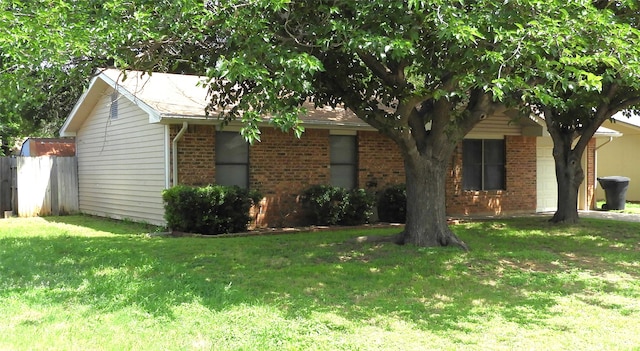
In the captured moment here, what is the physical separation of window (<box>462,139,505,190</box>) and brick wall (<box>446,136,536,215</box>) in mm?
187

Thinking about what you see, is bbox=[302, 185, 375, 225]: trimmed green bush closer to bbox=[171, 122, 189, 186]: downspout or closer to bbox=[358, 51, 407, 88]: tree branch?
bbox=[171, 122, 189, 186]: downspout

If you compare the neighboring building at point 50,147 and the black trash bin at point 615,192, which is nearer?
the black trash bin at point 615,192

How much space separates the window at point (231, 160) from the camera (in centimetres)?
1322

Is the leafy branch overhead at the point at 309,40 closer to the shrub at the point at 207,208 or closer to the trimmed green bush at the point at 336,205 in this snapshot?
the shrub at the point at 207,208

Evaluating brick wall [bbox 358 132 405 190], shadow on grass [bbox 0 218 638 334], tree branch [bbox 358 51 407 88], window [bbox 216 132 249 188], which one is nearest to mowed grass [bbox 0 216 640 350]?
shadow on grass [bbox 0 218 638 334]

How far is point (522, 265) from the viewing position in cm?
898

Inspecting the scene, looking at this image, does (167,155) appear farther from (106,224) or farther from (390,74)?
(390,74)

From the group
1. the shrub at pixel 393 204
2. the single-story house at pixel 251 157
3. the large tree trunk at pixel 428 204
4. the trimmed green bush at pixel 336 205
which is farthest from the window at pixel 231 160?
the large tree trunk at pixel 428 204

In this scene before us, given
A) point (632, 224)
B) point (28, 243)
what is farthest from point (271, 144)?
point (632, 224)

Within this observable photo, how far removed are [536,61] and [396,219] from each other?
8454 millimetres

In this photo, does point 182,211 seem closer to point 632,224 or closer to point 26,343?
point 26,343

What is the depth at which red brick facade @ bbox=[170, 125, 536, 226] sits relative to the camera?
12836mm

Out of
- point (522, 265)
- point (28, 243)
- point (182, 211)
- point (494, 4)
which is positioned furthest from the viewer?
point (182, 211)

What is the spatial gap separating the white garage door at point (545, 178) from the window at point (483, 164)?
5.74ft
